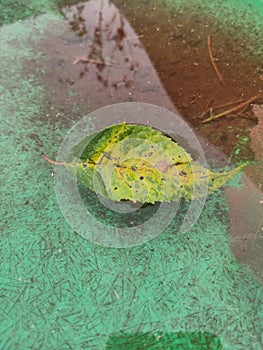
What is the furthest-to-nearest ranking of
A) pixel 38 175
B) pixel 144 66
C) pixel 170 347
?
pixel 144 66 → pixel 38 175 → pixel 170 347

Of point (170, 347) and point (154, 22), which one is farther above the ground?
point (154, 22)

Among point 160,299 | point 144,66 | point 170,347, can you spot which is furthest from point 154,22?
point 170,347

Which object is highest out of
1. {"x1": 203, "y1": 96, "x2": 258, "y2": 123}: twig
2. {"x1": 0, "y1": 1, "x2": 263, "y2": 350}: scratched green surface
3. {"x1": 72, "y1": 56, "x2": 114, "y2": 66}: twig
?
{"x1": 72, "y1": 56, "x2": 114, "y2": 66}: twig

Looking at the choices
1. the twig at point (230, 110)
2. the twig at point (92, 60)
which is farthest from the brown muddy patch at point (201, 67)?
the twig at point (92, 60)

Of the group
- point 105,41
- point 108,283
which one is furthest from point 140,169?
point 105,41

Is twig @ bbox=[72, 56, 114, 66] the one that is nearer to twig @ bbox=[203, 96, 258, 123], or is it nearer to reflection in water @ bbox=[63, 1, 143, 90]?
reflection in water @ bbox=[63, 1, 143, 90]

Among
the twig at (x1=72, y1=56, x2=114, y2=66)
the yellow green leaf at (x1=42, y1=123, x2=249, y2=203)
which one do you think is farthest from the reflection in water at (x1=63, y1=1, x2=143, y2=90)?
the yellow green leaf at (x1=42, y1=123, x2=249, y2=203)

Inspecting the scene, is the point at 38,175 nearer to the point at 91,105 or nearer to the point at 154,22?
the point at 91,105
